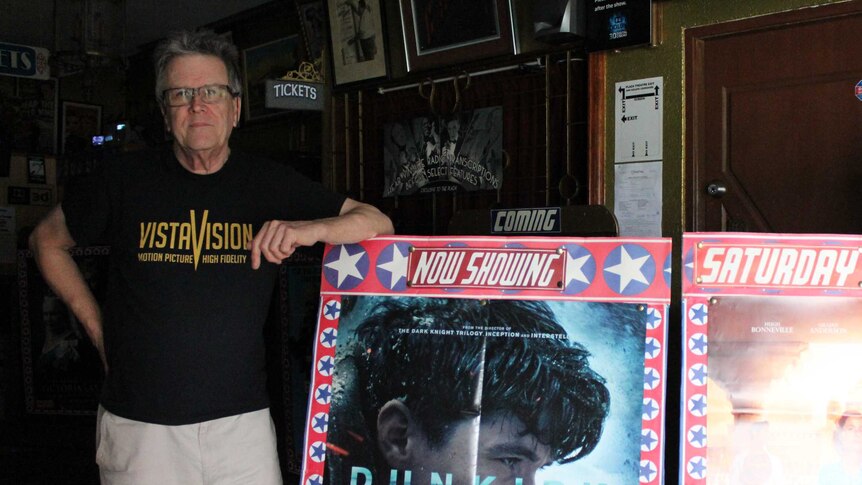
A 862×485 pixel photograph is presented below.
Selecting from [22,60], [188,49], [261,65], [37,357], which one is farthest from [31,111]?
[188,49]

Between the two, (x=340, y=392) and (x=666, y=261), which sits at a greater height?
(x=666, y=261)

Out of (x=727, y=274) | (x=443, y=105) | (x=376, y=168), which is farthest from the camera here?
(x=376, y=168)

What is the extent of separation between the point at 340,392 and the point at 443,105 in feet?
8.08

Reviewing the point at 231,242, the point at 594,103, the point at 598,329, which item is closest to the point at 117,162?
the point at 231,242

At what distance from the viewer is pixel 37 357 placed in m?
5.18

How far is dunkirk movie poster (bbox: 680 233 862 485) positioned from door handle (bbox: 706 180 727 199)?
1.61 meters

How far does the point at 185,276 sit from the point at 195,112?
0.35 m

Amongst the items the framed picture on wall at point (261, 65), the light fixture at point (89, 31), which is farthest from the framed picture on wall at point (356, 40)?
the framed picture on wall at point (261, 65)

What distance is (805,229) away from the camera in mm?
3076

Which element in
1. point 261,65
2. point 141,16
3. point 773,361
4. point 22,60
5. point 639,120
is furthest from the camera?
point 141,16

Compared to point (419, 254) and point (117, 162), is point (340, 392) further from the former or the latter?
point (117, 162)

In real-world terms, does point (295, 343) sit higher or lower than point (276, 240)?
lower

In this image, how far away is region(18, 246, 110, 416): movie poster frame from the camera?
485 cm

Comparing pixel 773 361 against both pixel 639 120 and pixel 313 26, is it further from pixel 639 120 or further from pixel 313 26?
pixel 313 26
